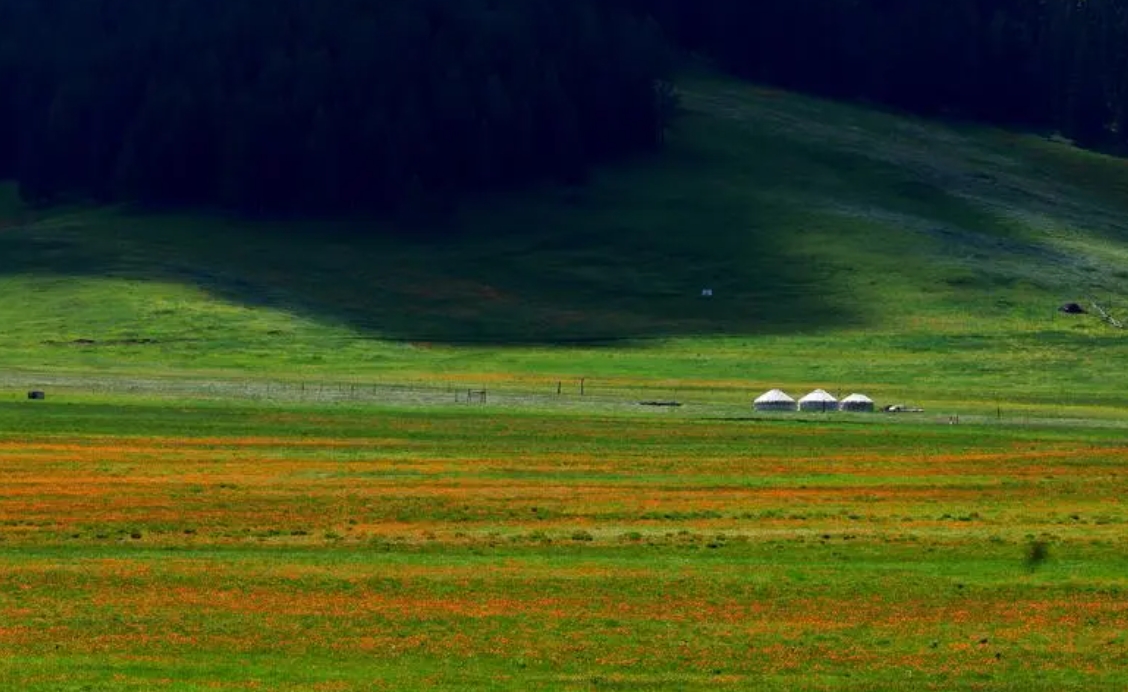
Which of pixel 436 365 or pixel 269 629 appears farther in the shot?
pixel 436 365

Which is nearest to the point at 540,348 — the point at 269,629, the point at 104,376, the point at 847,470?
the point at 104,376

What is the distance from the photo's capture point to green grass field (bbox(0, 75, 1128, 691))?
46281 millimetres

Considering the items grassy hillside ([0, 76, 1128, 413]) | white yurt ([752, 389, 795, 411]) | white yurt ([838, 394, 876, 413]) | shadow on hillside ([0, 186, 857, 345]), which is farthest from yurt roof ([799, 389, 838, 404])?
shadow on hillside ([0, 186, 857, 345])

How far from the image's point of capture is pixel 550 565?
5784cm

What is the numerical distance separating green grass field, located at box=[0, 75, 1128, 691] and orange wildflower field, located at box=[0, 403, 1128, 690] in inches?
6.2

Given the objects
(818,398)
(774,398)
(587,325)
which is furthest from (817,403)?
(587,325)

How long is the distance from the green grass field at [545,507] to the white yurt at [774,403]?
2235mm

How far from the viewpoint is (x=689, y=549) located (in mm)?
61281

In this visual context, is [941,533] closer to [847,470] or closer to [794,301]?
[847,470]

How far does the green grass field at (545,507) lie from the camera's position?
46281 mm

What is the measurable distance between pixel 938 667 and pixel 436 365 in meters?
113

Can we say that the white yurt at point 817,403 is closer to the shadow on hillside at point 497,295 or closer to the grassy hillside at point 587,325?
the grassy hillside at point 587,325

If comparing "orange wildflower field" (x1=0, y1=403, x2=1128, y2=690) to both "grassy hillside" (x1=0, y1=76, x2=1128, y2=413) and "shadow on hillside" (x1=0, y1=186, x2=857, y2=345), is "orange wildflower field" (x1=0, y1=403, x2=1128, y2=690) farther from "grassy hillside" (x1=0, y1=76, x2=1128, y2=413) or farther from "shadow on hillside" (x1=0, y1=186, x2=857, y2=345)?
"shadow on hillside" (x1=0, y1=186, x2=857, y2=345)

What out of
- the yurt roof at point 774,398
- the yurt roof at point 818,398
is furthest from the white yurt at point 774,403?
the yurt roof at point 818,398
